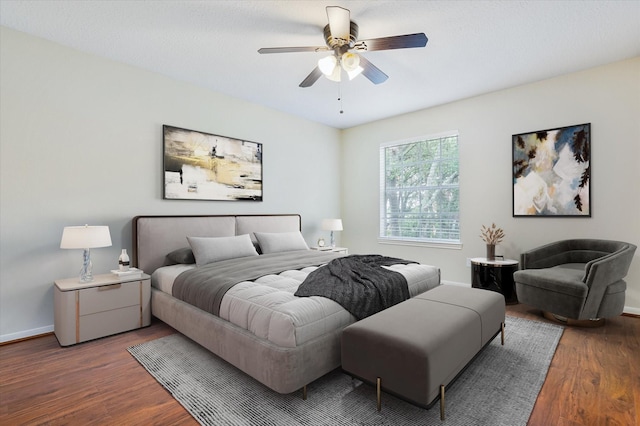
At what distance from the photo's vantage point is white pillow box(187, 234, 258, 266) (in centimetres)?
344

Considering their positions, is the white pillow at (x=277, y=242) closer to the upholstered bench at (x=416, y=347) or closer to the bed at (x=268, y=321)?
the bed at (x=268, y=321)

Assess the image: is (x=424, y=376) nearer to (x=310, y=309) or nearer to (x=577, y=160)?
(x=310, y=309)

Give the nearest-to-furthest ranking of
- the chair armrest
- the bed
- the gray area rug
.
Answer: the gray area rug, the bed, the chair armrest

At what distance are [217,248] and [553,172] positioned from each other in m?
4.20

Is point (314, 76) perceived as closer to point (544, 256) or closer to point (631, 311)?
point (544, 256)

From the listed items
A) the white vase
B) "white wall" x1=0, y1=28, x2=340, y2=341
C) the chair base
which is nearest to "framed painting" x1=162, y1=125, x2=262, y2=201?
"white wall" x1=0, y1=28, x2=340, y2=341

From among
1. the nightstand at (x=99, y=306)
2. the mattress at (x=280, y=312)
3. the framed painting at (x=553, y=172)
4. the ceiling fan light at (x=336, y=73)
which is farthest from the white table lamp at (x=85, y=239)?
the framed painting at (x=553, y=172)

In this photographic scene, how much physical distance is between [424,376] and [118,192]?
3.51 metres

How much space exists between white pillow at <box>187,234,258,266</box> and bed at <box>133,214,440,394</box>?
18 centimetres

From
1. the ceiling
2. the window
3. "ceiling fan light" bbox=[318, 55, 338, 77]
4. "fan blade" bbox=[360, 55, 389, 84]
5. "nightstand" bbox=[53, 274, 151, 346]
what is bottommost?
"nightstand" bbox=[53, 274, 151, 346]

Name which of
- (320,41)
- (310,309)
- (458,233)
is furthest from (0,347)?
(458,233)

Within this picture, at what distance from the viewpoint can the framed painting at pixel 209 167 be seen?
3.85 m

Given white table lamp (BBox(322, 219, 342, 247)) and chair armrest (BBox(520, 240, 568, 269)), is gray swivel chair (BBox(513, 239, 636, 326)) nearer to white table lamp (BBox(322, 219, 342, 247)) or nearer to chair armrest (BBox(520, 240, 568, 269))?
chair armrest (BBox(520, 240, 568, 269))

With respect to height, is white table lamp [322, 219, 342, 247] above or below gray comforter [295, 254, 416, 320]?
above
